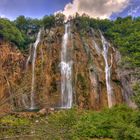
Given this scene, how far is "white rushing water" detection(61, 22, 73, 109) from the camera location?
116 feet

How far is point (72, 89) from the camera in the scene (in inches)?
1425

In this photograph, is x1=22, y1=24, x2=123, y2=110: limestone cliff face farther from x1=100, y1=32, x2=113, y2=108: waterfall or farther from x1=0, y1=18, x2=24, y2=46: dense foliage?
x1=0, y1=18, x2=24, y2=46: dense foliage

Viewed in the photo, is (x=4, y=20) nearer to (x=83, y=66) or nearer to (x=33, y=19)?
(x=33, y=19)

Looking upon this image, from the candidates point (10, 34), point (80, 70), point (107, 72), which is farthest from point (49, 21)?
point (107, 72)

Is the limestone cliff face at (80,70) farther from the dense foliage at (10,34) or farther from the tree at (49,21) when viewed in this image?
the tree at (49,21)

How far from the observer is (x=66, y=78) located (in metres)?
37.0

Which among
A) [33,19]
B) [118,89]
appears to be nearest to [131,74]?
[118,89]

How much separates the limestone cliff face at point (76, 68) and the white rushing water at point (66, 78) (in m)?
0.37

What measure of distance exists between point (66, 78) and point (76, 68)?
182 cm

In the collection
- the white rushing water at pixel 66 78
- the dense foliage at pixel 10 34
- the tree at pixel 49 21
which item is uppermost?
the tree at pixel 49 21

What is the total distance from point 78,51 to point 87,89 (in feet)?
17.8

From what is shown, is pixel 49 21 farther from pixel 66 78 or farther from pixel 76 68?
pixel 66 78

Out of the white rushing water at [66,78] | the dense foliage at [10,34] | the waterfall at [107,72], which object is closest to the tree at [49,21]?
the dense foliage at [10,34]

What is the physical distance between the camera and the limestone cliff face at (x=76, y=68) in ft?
120
